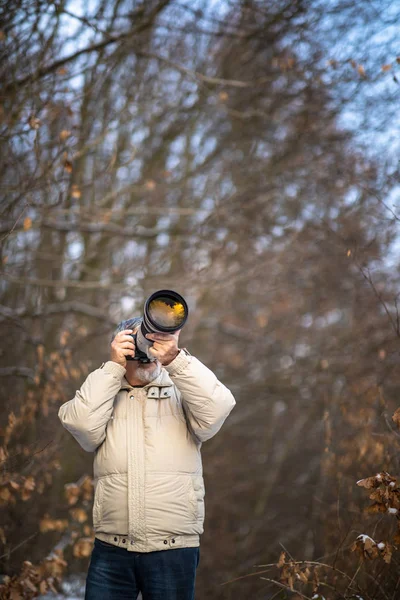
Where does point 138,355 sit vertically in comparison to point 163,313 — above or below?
below

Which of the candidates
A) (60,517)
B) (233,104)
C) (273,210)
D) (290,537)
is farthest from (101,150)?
(290,537)

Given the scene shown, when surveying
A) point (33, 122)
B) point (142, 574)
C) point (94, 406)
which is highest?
point (33, 122)

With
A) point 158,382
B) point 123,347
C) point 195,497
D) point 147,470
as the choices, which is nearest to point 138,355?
point 123,347

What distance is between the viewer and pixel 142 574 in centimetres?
253

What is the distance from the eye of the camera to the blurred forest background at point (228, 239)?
5613mm

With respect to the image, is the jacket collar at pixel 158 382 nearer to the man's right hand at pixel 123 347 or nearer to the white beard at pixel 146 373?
the white beard at pixel 146 373

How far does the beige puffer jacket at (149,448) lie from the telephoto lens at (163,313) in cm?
14

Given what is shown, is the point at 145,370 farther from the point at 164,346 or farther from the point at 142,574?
the point at 142,574

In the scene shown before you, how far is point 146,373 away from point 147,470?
1.28 ft

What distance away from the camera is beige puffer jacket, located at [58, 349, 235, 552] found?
253 centimetres

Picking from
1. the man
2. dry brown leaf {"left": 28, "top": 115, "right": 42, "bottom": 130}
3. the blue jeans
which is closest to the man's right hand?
the man

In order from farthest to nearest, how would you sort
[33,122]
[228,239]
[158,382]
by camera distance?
1. [228,239]
2. [33,122]
3. [158,382]

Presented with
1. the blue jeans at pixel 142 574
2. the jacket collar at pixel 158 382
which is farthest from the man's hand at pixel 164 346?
the blue jeans at pixel 142 574

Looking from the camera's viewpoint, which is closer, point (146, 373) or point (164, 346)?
point (164, 346)
